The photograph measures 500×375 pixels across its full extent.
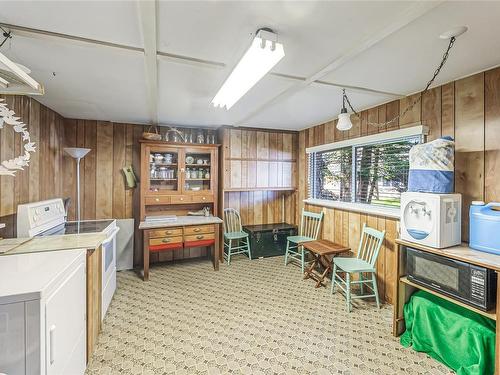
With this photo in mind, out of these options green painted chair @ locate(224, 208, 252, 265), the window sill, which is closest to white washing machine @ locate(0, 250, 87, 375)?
green painted chair @ locate(224, 208, 252, 265)

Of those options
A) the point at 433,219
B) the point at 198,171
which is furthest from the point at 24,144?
the point at 433,219

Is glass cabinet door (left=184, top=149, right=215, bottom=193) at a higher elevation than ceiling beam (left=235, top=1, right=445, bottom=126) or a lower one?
lower

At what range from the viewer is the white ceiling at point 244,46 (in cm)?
127

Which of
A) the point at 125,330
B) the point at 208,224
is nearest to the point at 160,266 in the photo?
the point at 208,224

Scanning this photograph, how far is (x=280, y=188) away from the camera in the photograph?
14.7ft

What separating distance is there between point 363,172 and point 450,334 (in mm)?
1957

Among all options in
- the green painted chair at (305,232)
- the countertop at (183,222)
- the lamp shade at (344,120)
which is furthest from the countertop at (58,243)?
the green painted chair at (305,232)

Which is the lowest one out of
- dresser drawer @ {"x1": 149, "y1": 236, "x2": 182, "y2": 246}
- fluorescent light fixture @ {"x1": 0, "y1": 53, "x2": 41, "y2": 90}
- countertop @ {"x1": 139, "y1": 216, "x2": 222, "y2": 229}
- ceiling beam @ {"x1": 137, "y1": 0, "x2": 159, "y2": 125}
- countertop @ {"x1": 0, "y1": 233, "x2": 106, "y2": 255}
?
dresser drawer @ {"x1": 149, "y1": 236, "x2": 182, "y2": 246}

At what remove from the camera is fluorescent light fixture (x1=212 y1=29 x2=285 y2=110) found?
144 centimetres

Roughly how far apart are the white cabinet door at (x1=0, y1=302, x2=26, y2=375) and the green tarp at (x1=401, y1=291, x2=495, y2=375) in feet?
8.52

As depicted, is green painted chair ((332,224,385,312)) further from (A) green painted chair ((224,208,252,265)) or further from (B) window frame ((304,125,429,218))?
(A) green painted chair ((224,208,252,265))

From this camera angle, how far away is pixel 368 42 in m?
1.55

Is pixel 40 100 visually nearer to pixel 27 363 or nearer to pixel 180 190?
pixel 180 190

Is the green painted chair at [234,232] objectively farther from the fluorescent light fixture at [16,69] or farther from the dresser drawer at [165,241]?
the fluorescent light fixture at [16,69]
